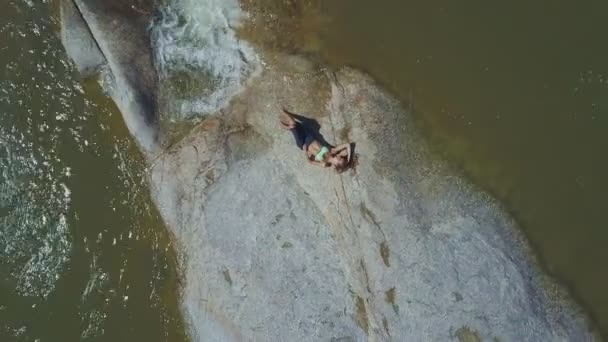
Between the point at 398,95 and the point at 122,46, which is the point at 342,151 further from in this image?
the point at 122,46

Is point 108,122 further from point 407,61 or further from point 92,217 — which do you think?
point 407,61

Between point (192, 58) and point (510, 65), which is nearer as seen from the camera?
point (510, 65)

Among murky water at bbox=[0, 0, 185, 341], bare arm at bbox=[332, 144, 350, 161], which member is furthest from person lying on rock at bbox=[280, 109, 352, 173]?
murky water at bbox=[0, 0, 185, 341]

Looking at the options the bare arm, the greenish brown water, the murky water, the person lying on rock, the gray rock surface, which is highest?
the greenish brown water

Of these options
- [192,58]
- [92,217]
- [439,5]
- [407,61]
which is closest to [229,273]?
[92,217]

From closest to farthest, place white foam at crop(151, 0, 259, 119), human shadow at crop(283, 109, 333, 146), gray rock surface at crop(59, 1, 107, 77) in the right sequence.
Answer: human shadow at crop(283, 109, 333, 146)
white foam at crop(151, 0, 259, 119)
gray rock surface at crop(59, 1, 107, 77)

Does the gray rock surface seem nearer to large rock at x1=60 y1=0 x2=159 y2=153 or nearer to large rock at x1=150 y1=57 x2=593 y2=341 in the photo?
large rock at x1=60 y1=0 x2=159 y2=153
